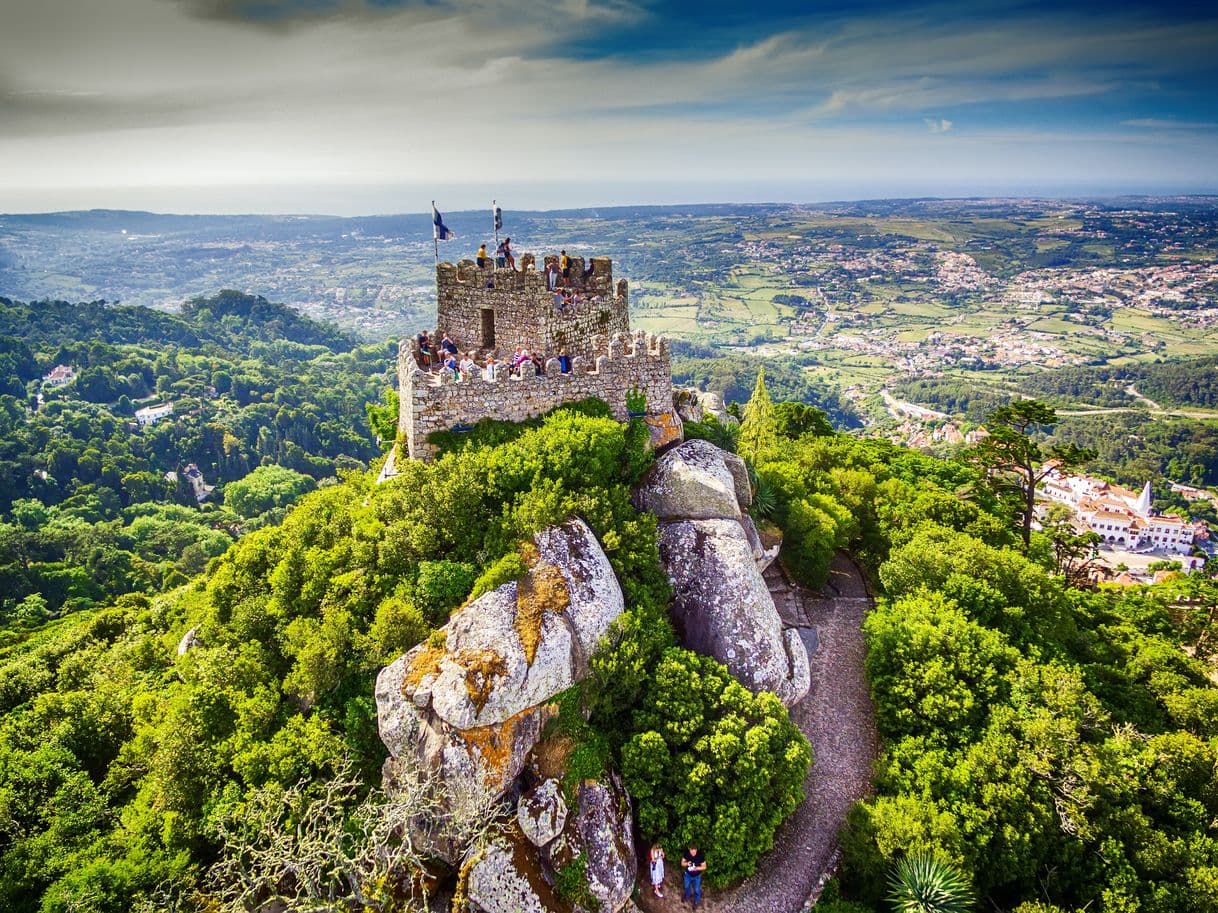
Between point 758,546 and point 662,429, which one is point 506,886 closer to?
point 758,546

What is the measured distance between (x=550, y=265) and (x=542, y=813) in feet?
64.3

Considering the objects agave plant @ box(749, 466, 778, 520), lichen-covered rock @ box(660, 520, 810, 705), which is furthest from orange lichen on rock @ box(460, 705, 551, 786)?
agave plant @ box(749, 466, 778, 520)

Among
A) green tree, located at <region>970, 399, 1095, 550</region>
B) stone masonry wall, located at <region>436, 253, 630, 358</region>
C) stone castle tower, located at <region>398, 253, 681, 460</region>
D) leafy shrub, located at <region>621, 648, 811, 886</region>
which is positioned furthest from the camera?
green tree, located at <region>970, 399, 1095, 550</region>

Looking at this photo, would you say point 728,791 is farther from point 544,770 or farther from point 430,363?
point 430,363

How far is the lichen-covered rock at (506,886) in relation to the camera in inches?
613

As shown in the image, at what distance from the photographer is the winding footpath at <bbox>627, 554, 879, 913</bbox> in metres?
17.7

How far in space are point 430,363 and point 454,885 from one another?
18129mm

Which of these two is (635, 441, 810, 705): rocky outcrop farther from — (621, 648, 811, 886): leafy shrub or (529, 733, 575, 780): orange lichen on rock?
(529, 733, 575, 780): orange lichen on rock

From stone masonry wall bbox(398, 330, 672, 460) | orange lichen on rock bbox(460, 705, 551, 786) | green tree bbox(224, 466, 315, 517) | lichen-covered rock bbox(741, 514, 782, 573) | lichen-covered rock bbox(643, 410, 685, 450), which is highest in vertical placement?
stone masonry wall bbox(398, 330, 672, 460)

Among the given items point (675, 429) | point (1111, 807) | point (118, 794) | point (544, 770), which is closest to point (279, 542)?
point (118, 794)

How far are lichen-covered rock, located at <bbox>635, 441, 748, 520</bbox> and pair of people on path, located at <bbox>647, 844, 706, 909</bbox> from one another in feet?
34.0

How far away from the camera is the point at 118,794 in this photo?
20.0 m

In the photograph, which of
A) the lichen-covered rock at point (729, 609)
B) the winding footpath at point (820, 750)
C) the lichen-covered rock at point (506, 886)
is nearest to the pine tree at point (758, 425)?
the winding footpath at point (820, 750)

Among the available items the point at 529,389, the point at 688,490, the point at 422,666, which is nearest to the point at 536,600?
the point at 422,666
